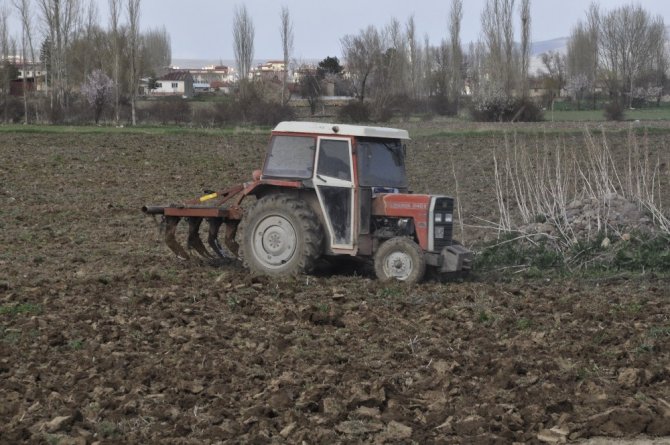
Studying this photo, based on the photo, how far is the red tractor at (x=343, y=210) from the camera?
464 inches

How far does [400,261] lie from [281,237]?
144 centimetres

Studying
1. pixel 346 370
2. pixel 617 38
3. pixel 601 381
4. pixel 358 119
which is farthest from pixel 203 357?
pixel 617 38

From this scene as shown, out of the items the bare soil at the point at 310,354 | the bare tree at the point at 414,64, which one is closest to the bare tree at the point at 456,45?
the bare tree at the point at 414,64

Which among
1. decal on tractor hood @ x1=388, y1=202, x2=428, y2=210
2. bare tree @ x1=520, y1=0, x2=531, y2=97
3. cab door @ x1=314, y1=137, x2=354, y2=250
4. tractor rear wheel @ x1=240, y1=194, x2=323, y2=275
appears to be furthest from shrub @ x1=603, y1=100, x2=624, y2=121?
tractor rear wheel @ x1=240, y1=194, x2=323, y2=275

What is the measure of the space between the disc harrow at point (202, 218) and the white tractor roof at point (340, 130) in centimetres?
109

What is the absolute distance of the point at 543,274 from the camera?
12945 millimetres

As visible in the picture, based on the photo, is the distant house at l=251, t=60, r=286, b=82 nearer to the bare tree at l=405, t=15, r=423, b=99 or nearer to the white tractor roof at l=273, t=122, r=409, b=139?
the bare tree at l=405, t=15, r=423, b=99

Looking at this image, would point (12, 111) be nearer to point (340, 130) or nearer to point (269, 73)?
point (340, 130)

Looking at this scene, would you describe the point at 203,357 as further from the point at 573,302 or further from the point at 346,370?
the point at 573,302

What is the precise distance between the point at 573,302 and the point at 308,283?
2.96m

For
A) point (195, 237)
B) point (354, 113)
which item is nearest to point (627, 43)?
point (354, 113)

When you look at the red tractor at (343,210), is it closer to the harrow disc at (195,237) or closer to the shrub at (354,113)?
the harrow disc at (195,237)

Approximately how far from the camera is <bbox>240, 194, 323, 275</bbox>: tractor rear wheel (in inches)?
467

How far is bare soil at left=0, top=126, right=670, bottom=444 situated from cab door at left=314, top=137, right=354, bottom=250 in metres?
0.58
